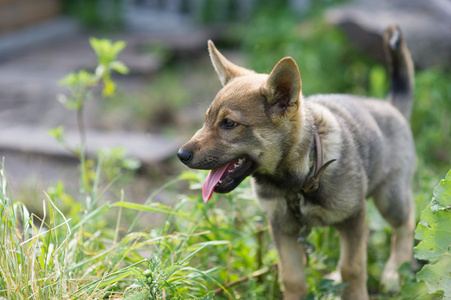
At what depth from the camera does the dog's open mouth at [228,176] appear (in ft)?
9.21

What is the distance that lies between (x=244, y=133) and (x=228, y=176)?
0.25 m

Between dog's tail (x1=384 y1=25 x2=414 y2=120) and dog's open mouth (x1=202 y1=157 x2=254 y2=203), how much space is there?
5.48 feet

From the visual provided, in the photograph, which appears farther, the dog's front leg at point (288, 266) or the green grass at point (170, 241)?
the dog's front leg at point (288, 266)

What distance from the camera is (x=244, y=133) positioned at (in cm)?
282

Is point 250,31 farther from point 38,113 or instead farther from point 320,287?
point 320,287

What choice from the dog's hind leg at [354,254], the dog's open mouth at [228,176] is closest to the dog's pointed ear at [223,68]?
the dog's open mouth at [228,176]

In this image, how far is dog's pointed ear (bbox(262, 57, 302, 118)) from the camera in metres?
2.66

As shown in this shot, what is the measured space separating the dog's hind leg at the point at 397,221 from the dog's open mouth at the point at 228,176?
4.45ft

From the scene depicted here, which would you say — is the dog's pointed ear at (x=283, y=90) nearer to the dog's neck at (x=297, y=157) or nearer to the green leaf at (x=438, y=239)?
the dog's neck at (x=297, y=157)

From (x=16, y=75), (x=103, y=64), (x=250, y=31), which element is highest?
(x=103, y=64)

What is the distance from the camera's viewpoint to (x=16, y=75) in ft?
28.5

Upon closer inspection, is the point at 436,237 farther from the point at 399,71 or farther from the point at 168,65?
the point at 168,65

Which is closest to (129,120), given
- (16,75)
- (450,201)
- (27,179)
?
(27,179)

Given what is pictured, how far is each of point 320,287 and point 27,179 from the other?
342cm
